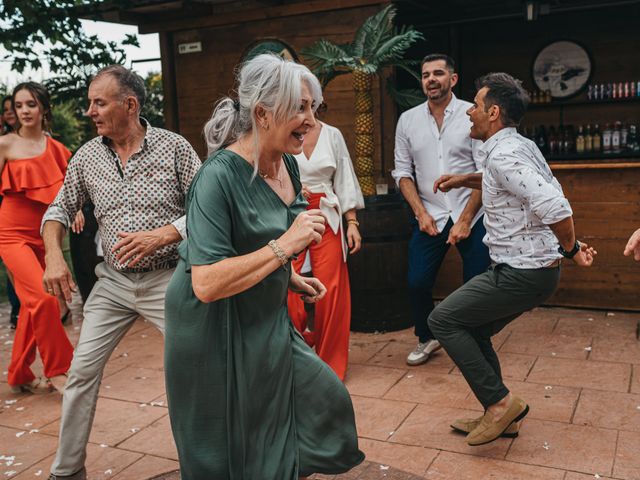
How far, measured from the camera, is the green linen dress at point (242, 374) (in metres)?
2.04

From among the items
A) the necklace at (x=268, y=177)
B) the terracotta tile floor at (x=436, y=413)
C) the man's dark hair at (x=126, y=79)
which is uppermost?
the man's dark hair at (x=126, y=79)

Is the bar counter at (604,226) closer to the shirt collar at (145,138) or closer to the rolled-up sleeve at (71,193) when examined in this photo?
the shirt collar at (145,138)

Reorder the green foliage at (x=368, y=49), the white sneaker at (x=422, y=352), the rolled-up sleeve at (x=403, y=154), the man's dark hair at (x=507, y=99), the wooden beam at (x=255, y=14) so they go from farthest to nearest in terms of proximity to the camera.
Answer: the wooden beam at (x=255, y=14) < the green foliage at (x=368, y=49) < the rolled-up sleeve at (x=403, y=154) < the white sneaker at (x=422, y=352) < the man's dark hair at (x=507, y=99)

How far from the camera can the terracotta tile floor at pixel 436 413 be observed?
3.18 meters

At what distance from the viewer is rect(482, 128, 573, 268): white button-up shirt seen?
2.95 meters

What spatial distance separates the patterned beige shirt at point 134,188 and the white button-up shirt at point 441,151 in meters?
2.03

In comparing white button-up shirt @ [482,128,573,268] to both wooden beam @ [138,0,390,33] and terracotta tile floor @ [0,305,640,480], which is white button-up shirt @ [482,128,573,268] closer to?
terracotta tile floor @ [0,305,640,480]

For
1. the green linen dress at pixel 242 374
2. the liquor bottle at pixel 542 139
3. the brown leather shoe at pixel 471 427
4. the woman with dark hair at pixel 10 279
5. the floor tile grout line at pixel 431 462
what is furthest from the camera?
the liquor bottle at pixel 542 139

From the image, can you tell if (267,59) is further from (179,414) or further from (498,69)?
(498,69)

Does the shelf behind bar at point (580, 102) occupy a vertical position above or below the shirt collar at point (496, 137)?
above

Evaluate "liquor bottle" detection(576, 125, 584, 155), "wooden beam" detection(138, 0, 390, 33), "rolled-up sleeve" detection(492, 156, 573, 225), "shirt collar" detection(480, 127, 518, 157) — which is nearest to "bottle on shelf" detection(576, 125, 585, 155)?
"liquor bottle" detection(576, 125, 584, 155)

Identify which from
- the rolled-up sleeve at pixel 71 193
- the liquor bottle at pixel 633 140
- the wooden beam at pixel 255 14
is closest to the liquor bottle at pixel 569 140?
the liquor bottle at pixel 633 140

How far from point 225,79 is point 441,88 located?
369cm

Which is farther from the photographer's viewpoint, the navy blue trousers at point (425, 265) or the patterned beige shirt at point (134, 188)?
the navy blue trousers at point (425, 265)
